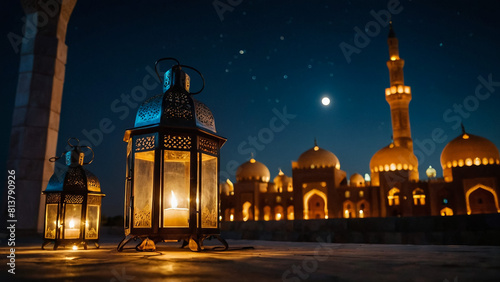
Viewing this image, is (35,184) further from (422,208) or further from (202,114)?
(422,208)

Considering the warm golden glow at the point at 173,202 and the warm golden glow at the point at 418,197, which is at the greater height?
the warm golden glow at the point at 418,197

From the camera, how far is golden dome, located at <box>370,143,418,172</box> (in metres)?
30.1

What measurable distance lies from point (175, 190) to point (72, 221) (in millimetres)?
2739

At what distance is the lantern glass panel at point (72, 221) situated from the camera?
21.9 feet

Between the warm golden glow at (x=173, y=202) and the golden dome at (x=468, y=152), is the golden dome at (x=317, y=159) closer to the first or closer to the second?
the golden dome at (x=468, y=152)

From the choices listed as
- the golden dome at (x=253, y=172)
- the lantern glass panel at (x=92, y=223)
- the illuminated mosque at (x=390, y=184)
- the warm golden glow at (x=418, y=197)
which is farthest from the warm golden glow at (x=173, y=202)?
the golden dome at (x=253, y=172)

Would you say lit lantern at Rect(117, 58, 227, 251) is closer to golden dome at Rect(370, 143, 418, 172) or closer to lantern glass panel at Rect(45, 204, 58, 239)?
lantern glass panel at Rect(45, 204, 58, 239)

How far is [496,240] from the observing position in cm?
689

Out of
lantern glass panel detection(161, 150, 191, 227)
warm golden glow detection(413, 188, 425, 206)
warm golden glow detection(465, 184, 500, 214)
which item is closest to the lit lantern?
lantern glass panel detection(161, 150, 191, 227)

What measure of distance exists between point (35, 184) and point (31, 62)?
547cm

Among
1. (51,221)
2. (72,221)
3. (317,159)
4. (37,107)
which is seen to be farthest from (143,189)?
(317,159)

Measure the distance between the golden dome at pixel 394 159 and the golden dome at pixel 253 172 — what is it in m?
11.8

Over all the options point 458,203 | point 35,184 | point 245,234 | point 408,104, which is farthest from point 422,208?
point 35,184

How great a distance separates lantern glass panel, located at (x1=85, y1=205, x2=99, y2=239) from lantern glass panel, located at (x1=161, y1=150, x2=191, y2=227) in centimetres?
246
